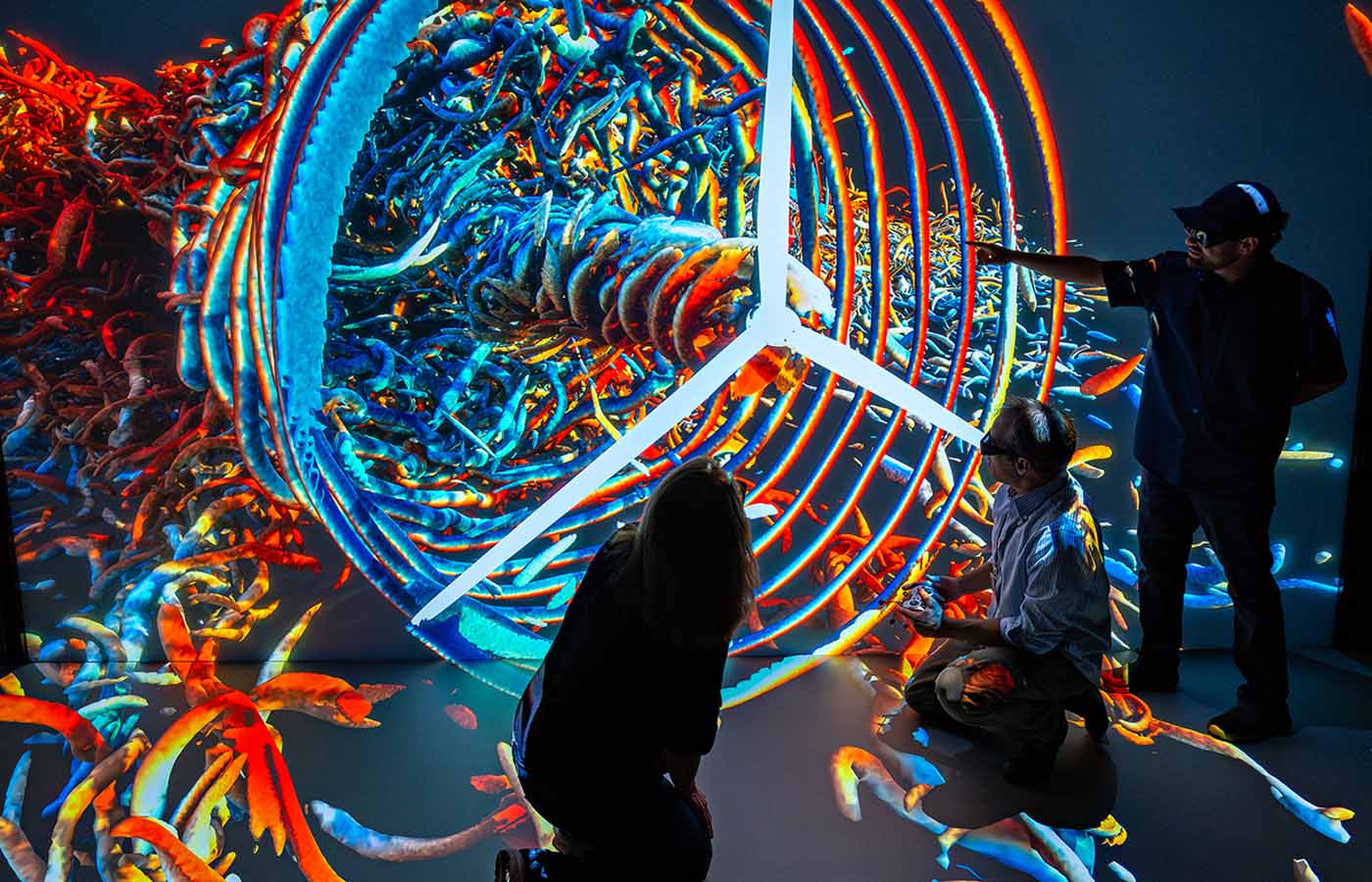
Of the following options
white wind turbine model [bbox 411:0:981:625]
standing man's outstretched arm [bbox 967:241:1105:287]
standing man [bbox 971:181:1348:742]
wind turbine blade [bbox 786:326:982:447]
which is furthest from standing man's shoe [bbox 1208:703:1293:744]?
standing man's outstretched arm [bbox 967:241:1105:287]

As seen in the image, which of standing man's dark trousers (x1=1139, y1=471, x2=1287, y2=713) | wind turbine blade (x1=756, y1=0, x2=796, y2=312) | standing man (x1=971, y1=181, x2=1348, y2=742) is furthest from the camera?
standing man's dark trousers (x1=1139, y1=471, x2=1287, y2=713)

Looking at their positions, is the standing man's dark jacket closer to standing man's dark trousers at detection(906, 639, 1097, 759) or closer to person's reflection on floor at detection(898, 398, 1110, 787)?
person's reflection on floor at detection(898, 398, 1110, 787)

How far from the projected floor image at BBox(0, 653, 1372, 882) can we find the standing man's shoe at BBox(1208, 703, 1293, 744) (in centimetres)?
7

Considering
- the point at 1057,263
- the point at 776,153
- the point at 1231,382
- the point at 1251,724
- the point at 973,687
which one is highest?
the point at 776,153

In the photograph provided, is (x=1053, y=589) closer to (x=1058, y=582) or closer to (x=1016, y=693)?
(x=1058, y=582)

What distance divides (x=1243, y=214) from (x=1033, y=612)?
1.37m

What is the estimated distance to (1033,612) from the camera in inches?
115

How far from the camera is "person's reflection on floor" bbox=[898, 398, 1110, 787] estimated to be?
2.92 m

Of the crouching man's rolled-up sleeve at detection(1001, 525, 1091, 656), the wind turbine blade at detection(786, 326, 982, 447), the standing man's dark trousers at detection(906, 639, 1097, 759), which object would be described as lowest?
the standing man's dark trousers at detection(906, 639, 1097, 759)

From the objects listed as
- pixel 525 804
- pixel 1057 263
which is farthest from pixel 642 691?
pixel 1057 263

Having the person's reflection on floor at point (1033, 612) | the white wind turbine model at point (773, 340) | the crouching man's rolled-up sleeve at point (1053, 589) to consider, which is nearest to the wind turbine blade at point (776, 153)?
the white wind turbine model at point (773, 340)

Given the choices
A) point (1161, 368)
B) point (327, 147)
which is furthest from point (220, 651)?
point (1161, 368)

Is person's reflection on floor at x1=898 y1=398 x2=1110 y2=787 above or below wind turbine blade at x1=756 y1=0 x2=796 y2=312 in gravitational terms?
below

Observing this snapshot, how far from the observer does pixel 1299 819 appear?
2869 mm
